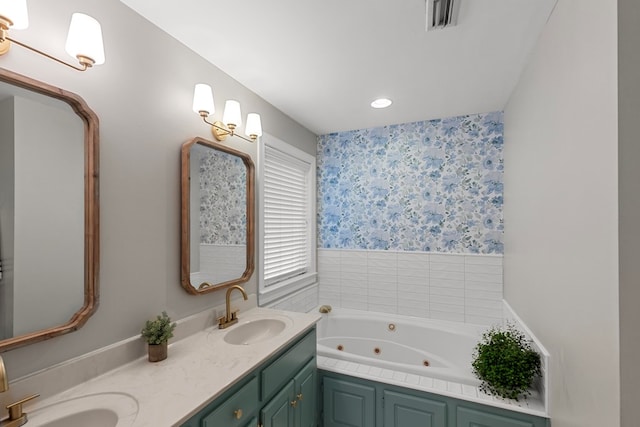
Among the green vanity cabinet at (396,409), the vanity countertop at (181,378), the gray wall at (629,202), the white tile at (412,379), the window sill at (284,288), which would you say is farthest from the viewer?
the window sill at (284,288)

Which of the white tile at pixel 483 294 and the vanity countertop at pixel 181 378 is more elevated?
the vanity countertop at pixel 181 378

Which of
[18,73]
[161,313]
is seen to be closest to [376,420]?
[161,313]

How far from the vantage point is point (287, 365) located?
167 cm

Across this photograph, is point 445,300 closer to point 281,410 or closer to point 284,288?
point 284,288

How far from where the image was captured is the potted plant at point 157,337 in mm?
1363

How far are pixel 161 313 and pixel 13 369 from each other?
1.90ft

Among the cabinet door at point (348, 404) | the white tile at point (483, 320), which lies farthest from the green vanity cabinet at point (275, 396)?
the white tile at point (483, 320)

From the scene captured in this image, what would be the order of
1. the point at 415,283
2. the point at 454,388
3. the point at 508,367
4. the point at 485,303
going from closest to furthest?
the point at 508,367, the point at 454,388, the point at 485,303, the point at 415,283

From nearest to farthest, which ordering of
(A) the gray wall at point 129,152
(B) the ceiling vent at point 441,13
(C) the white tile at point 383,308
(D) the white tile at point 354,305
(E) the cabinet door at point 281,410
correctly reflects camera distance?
(A) the gray wall at point 129,152
(B) the ceiling vent at point 441,13
(E) the cabinet door at point 281,410
(C) the white tile at point 383,308
(D) the white tile at point 354,305

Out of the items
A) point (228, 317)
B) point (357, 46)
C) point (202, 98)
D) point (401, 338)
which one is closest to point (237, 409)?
point (228, 317)

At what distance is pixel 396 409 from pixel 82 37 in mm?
2475

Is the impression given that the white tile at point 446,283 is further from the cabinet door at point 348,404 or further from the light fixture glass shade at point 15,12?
the light fixture glass shade at point 15,12

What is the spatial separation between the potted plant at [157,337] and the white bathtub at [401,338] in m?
1.46

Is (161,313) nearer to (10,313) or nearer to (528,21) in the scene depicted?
(10,313)
